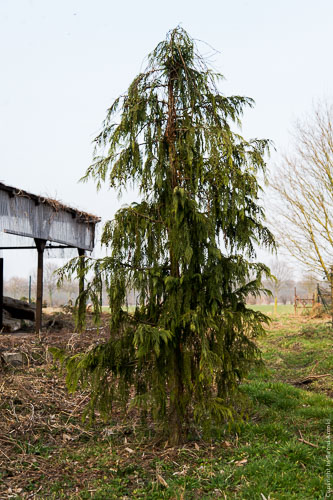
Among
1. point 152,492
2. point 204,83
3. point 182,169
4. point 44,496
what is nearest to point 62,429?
point 44,496

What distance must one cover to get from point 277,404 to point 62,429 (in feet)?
11.0

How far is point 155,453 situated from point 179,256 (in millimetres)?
2445

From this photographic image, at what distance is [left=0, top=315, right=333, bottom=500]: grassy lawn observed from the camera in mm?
4383

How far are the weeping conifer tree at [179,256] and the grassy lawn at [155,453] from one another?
1.50ft

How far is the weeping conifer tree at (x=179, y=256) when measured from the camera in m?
5.19

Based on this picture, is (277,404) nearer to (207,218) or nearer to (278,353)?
(207,218)

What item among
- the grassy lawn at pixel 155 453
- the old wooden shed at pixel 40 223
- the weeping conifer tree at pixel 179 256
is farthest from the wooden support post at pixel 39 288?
the weeping conifer tree at pixel 179 256

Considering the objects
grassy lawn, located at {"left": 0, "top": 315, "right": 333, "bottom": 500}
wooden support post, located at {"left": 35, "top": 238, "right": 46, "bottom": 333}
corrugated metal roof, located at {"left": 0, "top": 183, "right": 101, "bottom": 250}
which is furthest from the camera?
wooden support post, located at {"left": 35, "top": 238, "right": 46, "bottom": 333}

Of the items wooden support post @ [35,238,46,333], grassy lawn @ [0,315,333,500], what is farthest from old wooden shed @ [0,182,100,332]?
grassy lawn @ [0,315,333,500]

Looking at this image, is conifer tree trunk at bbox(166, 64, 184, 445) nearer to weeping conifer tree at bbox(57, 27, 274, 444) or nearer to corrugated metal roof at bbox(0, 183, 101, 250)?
weeping conifer tree at bbox(57, 27, 274, 444)

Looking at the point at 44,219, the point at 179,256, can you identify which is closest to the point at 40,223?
the point at 44,219

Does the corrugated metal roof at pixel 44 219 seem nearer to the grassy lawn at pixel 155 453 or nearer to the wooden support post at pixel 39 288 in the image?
the wooden support post at pixel 39 288

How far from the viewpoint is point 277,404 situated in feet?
22.6

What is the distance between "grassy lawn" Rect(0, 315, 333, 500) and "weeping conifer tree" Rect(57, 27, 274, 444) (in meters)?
0.46
